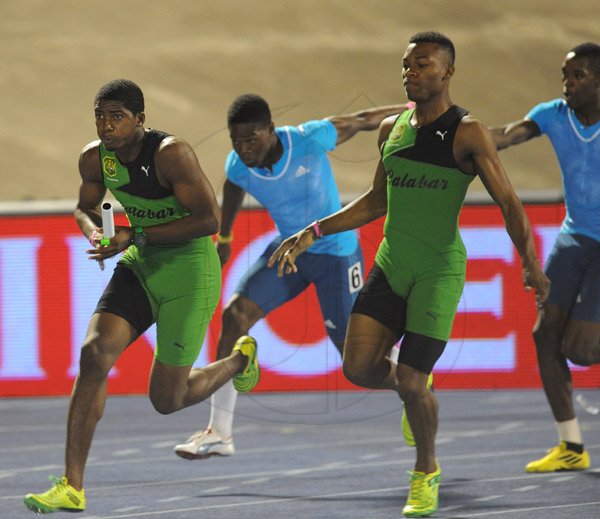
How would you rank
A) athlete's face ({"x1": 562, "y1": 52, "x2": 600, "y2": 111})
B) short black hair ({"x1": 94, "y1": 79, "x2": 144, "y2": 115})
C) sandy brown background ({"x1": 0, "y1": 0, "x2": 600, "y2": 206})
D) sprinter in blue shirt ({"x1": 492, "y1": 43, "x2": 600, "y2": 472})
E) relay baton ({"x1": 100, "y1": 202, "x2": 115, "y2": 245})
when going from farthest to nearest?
sandy brown background ({"x1": 0, "y1": 0, "x2": 600, "y2": 206}) < sprinter in blue shirt ({"x1": 492, "y1": 43, "x2": 600, "y2": 472}) < athlete's face ({"x1": 562, "y1": 52, "x2": 600, "y2": 111}) < short black hair ({"x1": 94, "y1": 79, "x2": 144, "y2": 115}) < relay baton ({"x1": 100, "y1": 202, "x2": 115, "y2": 245})

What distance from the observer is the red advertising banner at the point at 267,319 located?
11.9 metres

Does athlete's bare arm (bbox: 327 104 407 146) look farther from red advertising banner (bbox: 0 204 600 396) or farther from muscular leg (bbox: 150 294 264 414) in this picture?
red advertising banner (bbox: 0 204 600 396)

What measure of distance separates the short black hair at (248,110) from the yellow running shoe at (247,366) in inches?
47.4

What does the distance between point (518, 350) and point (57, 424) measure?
13.2 ft

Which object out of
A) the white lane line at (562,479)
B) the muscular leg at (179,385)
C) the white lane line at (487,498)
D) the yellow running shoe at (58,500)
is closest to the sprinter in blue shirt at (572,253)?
the white lane line at (562,479)

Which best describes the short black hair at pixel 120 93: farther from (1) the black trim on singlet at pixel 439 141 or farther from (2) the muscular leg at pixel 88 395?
(1) the black trim on singlet at pixel 439 141

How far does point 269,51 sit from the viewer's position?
16734 mm

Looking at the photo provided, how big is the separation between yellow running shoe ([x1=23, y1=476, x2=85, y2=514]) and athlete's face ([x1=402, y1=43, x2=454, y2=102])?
91.1 inches

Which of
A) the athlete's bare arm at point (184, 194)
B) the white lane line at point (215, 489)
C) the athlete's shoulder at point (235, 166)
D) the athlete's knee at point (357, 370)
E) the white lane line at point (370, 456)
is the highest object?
the athlete's shoulder at point (235, 166)

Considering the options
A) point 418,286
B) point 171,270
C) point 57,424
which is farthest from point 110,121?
point 57,424

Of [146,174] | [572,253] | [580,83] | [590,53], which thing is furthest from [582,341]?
[146,174]

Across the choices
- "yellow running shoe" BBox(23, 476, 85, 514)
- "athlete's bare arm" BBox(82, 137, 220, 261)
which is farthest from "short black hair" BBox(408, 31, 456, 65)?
"yellow running shoe" BBox(23, 476, 85, 514)

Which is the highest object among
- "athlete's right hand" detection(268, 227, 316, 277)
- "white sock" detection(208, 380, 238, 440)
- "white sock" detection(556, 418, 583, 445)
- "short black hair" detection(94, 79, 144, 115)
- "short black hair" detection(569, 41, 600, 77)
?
"short black hair" detection(569, 41, 600, 77)

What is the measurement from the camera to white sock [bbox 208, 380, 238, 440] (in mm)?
8062
